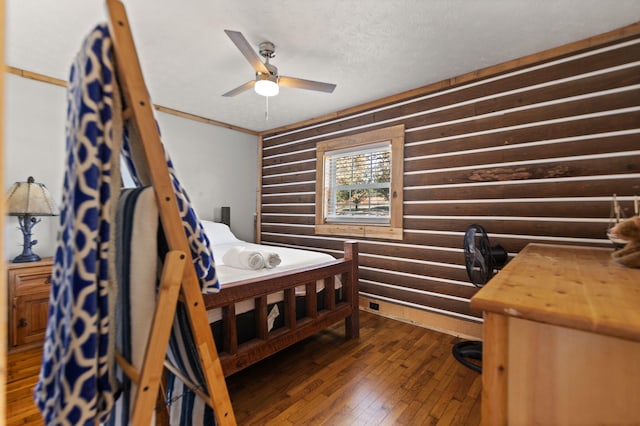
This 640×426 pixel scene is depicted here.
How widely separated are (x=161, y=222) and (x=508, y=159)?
2552 mm

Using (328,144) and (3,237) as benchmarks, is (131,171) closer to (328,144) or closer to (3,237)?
(3,237)

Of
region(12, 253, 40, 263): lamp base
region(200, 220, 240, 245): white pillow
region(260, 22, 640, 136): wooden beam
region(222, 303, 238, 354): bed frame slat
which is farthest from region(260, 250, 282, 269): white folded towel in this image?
region(260, 22, 640, 136): wooden beam

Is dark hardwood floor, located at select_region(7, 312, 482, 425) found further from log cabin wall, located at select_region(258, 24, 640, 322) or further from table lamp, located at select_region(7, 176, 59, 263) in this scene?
table lamp, located at select_region(7, 176, 59, 263)

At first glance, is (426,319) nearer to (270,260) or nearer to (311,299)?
(311,299)

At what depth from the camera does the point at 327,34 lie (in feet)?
6.51

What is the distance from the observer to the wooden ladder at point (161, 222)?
0.66m

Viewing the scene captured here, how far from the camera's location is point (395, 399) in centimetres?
172

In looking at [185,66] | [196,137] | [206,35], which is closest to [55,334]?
[206,35]

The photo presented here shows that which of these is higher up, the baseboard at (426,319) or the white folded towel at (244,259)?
the white folded towel at (244,259)

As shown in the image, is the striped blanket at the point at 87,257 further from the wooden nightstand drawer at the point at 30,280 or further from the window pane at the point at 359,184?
the window pane at the point at 359,184

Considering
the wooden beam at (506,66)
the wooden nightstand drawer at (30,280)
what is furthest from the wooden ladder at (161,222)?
the wooden beam at (506,66)

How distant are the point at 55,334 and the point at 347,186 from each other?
9.90 ft

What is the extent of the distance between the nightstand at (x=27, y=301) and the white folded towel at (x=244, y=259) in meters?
1.60

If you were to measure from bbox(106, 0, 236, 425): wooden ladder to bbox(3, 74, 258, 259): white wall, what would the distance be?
0.57 meters
